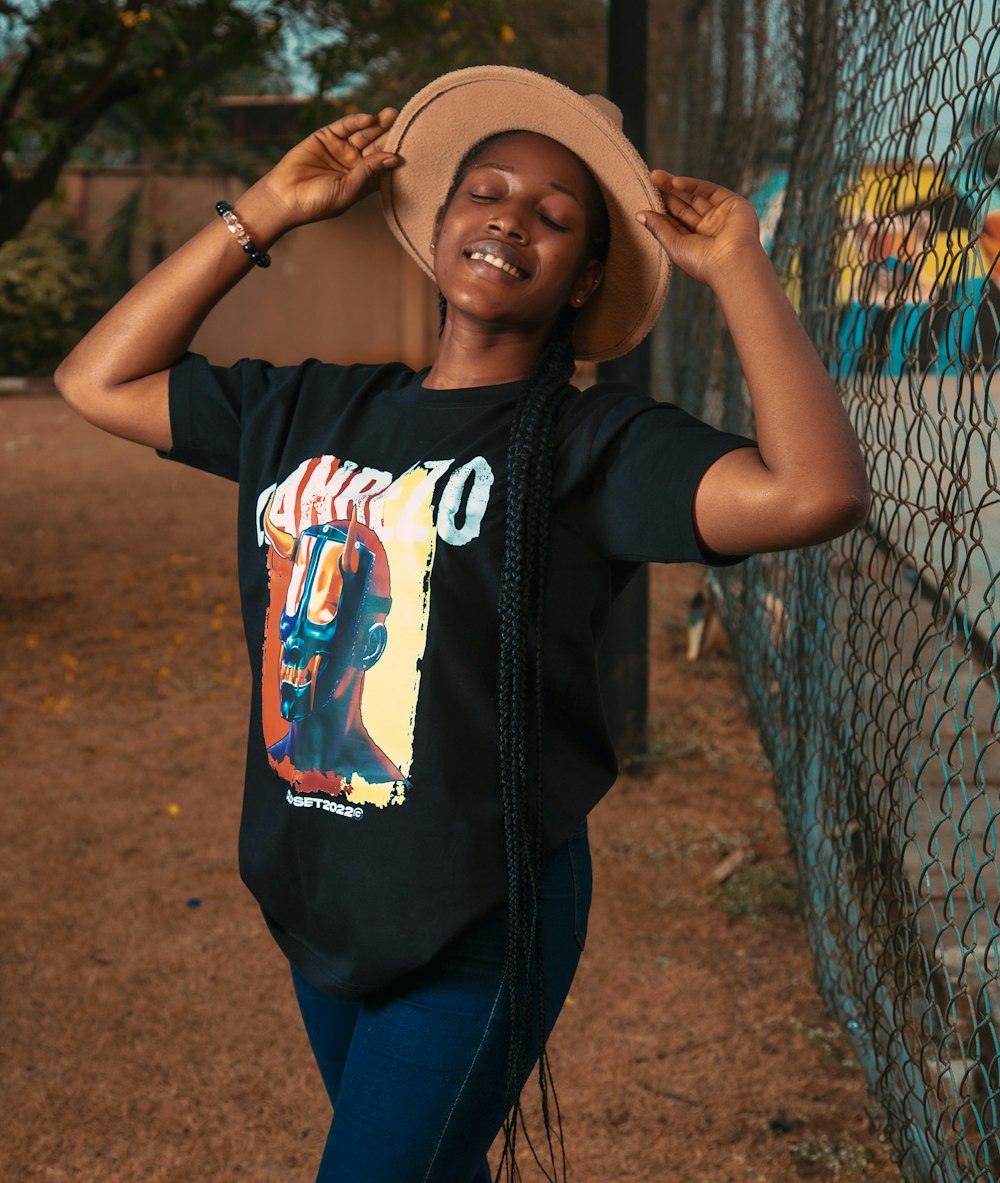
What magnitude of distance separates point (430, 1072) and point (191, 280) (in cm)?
118

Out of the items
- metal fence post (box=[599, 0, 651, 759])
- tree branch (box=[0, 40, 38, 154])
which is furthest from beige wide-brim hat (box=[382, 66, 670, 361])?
tree branch (box=[0, 40, 38, 154])

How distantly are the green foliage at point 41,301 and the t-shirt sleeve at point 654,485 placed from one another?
17.0 metres

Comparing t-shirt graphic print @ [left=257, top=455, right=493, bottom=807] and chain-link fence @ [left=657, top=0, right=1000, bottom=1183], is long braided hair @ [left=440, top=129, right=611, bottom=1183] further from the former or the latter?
chain-link fence @ [left=657, top=0, right=1000, bottom=1183]

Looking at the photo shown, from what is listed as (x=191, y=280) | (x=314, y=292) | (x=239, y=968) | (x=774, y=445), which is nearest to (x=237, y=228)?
(x=191, y=280)

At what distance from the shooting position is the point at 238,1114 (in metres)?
3.08

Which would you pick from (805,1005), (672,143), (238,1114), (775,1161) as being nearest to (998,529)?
(805,1005)

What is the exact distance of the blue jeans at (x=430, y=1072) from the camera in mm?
1670

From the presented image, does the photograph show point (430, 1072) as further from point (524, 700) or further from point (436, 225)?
point (436, 225)

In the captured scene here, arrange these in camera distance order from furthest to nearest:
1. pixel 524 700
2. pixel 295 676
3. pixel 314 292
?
pixel 314 292 → pixel 295 676 → pixel 524 700

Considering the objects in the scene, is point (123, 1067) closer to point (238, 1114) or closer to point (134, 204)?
point (238, 1114)

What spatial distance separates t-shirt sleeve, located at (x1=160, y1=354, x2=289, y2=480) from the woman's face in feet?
1.01

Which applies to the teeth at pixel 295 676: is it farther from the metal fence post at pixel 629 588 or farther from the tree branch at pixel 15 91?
the tree branch at pixel 15 91

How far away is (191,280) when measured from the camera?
6.72 ft

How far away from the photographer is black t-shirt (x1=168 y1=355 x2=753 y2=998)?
165 cm
